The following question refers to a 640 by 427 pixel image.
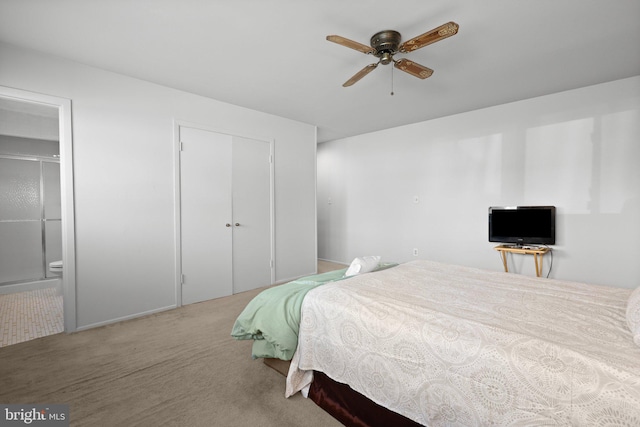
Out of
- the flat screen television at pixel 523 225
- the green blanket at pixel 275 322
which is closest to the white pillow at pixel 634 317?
the green blanket at pixel 275 322

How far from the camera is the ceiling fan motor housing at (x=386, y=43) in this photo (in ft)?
7.10

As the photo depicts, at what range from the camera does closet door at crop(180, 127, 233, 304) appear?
3402mm

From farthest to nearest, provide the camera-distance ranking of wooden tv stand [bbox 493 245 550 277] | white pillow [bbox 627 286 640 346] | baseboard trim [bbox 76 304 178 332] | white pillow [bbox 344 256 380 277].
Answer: wooden tv stand [bbox 493 245 550 277], baseboard trim [bbox 76 304 178 332], white pillow [bbox 344 256 380 277], white pillow [bbox 627 286 640 346]

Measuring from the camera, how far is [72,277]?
265 centimetres

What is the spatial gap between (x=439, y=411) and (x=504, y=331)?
1.41 feet

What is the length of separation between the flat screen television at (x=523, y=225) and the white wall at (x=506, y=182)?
0.13m

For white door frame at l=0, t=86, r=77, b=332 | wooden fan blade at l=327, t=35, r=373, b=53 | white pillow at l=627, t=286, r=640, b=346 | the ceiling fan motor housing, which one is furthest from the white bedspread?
white door frame at l=0, t=86, r=77, b=332

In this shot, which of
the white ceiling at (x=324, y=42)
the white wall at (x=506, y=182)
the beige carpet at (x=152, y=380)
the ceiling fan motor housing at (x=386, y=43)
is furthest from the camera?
the white wall at (x=506, y=182)

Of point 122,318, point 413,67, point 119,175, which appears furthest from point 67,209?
point 413,67

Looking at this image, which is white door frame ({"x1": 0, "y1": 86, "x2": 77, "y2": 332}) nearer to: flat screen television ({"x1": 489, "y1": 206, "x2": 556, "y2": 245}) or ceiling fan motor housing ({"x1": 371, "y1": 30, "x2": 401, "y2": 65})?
ceiling fan motor housing ({"x1": 371, "y1": 30, "x2": 401, "y2": 65})

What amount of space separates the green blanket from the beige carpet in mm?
273

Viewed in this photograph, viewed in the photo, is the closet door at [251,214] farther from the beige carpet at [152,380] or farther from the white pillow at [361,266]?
the white pillow at [361,266]

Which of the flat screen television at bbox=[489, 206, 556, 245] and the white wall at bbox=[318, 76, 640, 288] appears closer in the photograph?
the white wall at bbox=[318, 76, 640, 288]

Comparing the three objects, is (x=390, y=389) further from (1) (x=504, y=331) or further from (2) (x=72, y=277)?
(2) (x=72, y=277)
